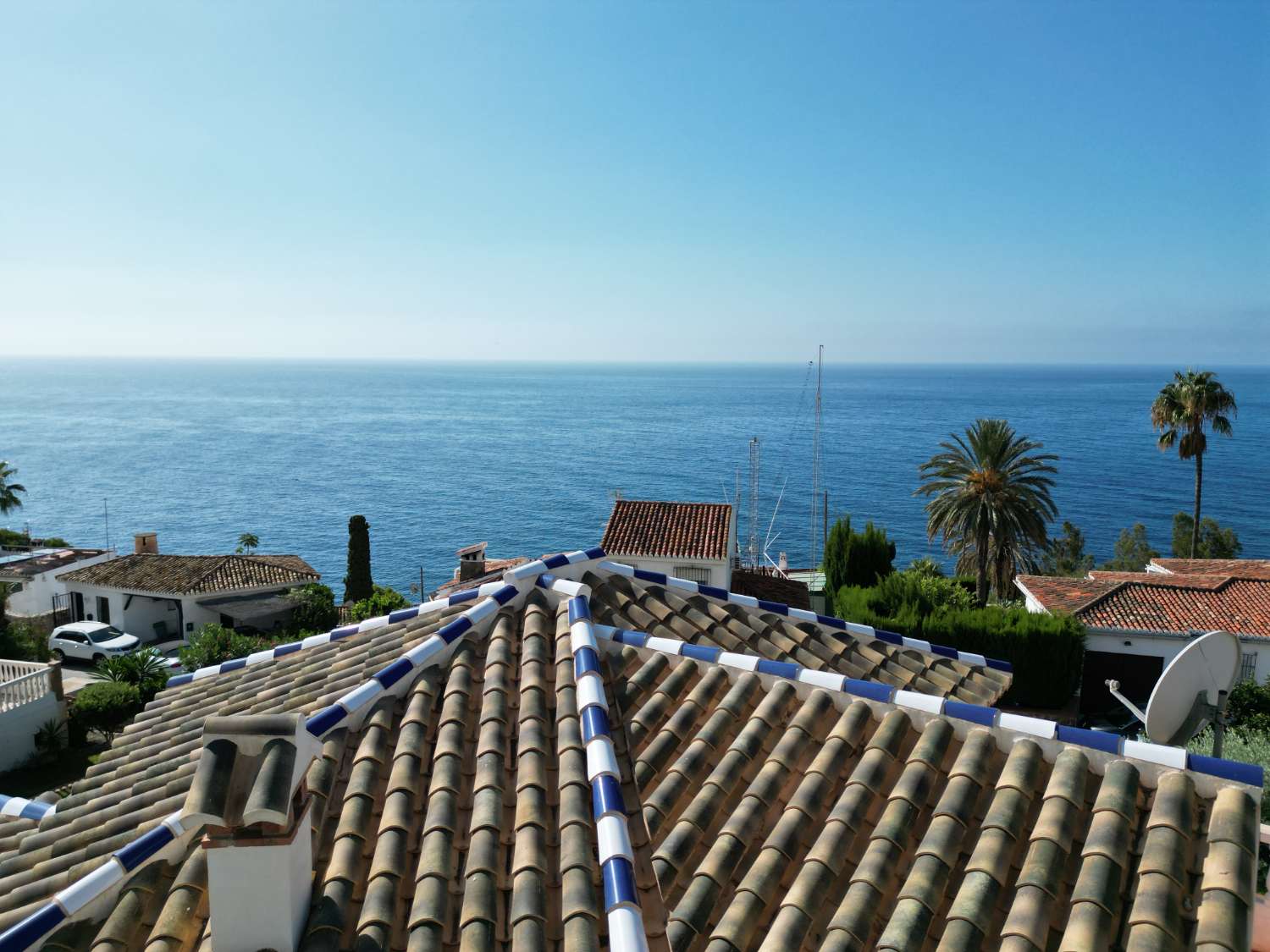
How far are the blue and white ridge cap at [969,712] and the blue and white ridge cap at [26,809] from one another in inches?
207

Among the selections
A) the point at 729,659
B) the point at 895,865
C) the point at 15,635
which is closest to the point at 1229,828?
the point at 895,865

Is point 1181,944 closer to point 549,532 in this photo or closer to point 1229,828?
point 1229,828

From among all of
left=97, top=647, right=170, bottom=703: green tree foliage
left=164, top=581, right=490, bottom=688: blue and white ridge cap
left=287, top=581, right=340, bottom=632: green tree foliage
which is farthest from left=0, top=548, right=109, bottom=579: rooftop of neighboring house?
left=164, top=581, right=490, bottom=688: blue and white ridge cap

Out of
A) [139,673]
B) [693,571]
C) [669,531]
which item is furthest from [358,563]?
[139,673]

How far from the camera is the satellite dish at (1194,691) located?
809cm

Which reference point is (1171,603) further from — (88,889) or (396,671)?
(88,889)

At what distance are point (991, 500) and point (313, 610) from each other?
3149cm

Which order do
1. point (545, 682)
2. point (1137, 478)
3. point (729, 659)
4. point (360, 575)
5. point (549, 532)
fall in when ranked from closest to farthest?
point (545, 682), point (729, 659), point (360, 575), point (549, 532), point (1137, 478)

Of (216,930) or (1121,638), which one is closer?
(216,930)

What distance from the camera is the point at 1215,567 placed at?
144 ft

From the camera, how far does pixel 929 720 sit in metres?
6.42

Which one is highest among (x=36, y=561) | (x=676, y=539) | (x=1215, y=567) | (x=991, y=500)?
(x=991, y=500)

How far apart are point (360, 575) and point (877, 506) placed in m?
72.9

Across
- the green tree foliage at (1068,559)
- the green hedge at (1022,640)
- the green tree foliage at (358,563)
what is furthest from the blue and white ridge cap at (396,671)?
the green tree foliage at (1068,559)
